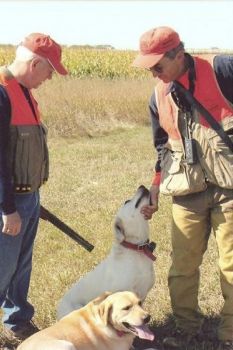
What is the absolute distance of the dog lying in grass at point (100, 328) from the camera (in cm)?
342

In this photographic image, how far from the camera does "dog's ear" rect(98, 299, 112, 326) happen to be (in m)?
3.52

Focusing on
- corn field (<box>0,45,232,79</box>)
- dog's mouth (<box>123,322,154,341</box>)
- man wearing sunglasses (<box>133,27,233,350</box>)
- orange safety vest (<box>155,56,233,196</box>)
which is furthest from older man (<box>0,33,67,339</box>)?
corn field (<box>0,45,232,79</box>)

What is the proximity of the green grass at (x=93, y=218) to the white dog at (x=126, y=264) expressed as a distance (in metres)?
0.50

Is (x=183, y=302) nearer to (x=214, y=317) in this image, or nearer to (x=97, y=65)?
(x=214, y=317)

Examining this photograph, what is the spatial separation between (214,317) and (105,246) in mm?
1949

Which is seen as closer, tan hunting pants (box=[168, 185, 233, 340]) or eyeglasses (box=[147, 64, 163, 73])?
eyeglasses (box=[147, 64, 163, 73])

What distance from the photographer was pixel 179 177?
3910 millimetres

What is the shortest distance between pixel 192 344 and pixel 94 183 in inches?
208

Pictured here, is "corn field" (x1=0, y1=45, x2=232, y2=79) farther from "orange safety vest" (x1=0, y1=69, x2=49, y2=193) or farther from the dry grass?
"orange safety vest" (x1=0, y1=69, x2=49, y2=193)

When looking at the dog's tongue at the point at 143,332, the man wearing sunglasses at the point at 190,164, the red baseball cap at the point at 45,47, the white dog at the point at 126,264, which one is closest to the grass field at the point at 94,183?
the man wearing sunglasses at the point at 190,164

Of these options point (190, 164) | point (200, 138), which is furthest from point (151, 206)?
point (200, 138)

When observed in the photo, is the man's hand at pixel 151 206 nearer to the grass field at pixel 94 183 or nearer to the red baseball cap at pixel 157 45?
the grass field at pixel 94 183

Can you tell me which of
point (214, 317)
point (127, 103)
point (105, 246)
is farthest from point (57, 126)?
point (214, 317)

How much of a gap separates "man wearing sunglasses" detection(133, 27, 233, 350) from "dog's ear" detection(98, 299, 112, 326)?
0.86 meters
